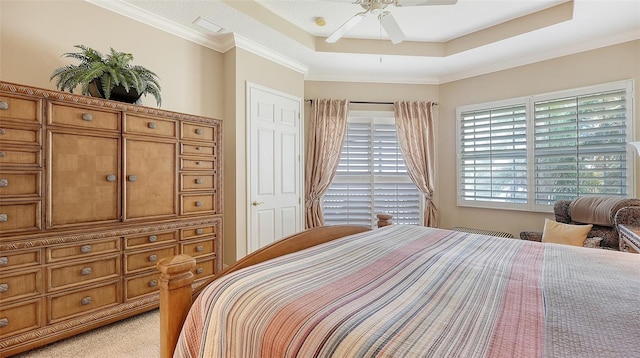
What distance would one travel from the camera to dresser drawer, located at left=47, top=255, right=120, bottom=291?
1815mm

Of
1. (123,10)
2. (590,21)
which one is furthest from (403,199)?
(123,10)

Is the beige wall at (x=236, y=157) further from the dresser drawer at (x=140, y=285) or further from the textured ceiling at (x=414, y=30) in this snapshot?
the dresser drawer at (x=140, y=285)

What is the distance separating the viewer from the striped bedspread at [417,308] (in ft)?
2.23

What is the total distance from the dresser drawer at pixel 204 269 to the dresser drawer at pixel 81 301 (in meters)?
0.62

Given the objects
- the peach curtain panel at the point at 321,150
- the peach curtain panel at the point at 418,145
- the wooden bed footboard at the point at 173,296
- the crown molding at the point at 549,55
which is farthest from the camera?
the peach curtain panel at the point at 418,145

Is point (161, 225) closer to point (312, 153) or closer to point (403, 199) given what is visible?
point (312, 153)

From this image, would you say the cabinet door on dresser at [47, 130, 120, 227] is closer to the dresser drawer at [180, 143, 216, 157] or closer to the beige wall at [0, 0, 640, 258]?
the dresser drawer at [180, 143, 216, 157]

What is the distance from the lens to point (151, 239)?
2266 mm

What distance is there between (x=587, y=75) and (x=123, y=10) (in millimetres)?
5009

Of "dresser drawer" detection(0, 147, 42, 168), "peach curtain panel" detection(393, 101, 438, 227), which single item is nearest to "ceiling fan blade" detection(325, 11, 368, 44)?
"peach curtain panel" detection(393, 101, 438, 227)

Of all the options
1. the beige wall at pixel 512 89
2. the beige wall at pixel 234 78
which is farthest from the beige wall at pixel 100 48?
the beige wall at pixel 512 89

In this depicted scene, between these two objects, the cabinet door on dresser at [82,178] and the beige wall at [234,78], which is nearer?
the cabinet door on dresser at [82,178]

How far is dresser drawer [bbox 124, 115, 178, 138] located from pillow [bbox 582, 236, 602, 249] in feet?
12.9

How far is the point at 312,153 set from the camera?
A: 4062 mm
